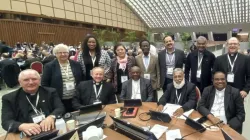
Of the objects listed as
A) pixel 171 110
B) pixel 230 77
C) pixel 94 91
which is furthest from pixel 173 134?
pixel 230 77

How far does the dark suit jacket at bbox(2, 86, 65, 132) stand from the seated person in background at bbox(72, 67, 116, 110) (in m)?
0.55

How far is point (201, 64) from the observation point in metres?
3.11

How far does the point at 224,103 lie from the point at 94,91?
1.72 metres

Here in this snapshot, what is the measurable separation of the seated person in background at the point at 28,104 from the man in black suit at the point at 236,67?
7.91ft

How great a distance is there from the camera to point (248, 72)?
8.90 feet

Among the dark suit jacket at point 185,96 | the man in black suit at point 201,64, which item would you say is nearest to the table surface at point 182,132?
the dark suit jacket at point 185,96

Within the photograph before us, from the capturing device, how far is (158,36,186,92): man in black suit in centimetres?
329

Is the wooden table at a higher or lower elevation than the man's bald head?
lower

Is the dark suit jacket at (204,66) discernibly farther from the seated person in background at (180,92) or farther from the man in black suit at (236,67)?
the seated person in background at (180,92)

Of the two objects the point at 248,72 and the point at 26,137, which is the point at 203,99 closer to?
the point at 248,72

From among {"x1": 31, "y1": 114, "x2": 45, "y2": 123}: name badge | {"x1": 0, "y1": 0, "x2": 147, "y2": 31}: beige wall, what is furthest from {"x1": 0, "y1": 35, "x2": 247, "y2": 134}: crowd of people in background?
{"x1": 0, "y1": 0, "x2": 147, "y2": 31}: beige wall

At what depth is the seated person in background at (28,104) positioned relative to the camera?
1929 mm

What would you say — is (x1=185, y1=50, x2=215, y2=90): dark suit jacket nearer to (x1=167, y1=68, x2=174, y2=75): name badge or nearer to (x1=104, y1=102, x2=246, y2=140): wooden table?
(x1=167, y1=68, x2=174, y2=75): name badge

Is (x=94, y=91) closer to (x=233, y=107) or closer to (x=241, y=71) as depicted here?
(x=233, y=107)
